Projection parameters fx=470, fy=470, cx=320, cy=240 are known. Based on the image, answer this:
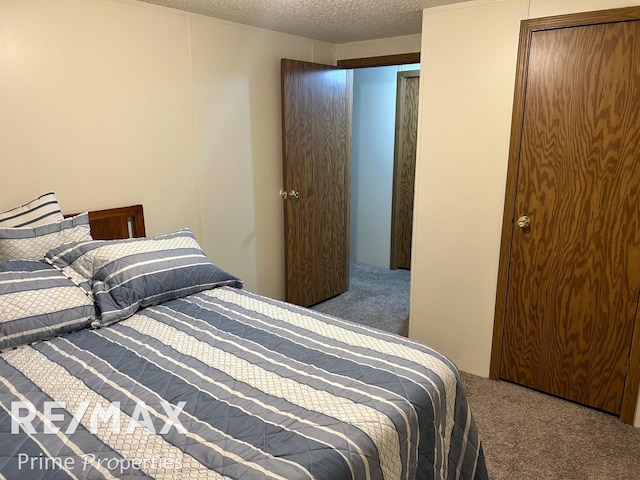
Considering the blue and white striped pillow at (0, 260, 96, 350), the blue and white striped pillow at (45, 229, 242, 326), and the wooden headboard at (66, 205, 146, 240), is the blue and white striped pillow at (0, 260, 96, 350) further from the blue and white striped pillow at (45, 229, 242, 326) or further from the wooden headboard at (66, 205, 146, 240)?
the wooden headboard at (66, 205, 146, 240)

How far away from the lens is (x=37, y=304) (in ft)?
6.05

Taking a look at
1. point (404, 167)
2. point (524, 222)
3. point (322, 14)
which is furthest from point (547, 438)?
point (404, 167)

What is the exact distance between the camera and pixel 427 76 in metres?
2.83

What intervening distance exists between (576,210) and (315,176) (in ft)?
6.49

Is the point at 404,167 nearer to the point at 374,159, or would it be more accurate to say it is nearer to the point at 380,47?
the point at 374,159

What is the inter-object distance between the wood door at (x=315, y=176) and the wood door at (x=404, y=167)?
0.90 m

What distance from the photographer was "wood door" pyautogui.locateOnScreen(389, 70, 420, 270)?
15.6 feet

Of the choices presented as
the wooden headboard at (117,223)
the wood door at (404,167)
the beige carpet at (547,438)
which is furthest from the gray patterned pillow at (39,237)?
the wood door at (404,167)

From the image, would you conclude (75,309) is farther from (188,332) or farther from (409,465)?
(409,465)

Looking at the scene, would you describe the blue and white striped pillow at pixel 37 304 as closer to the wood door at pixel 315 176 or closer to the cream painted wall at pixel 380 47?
the wood door at pixel 315 176

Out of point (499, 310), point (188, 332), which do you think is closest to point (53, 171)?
point (188, 332)

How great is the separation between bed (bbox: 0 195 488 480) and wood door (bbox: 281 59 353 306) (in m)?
1.40

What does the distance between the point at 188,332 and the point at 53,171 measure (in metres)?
1.18

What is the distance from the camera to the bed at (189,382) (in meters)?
1.23
